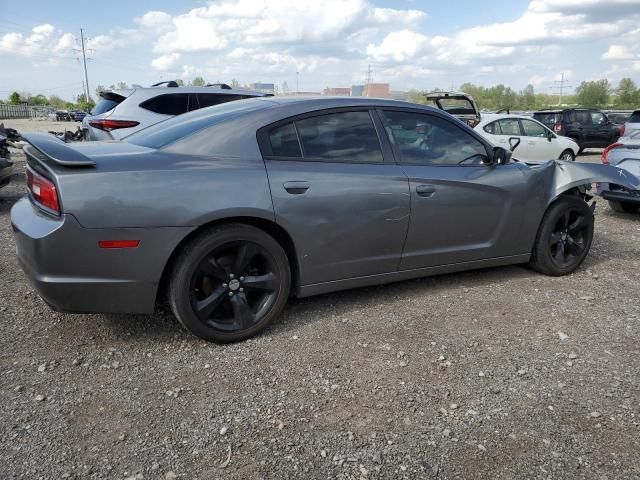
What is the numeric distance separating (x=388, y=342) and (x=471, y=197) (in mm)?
1402

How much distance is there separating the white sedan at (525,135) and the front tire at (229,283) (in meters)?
10.5

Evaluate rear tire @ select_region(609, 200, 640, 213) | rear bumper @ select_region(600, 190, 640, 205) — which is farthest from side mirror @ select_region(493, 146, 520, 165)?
rear tire @ select_region(609, 200, 640, 213)

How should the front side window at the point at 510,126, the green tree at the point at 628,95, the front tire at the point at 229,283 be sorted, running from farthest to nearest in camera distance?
the green tree at the point at 628,95 < the front side window at the point at 510,126 < the front tire at the point at 229,283

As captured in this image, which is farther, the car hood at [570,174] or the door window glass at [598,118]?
the door window glass at [598,118]

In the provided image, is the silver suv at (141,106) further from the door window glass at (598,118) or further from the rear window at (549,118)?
the door window glass at (598,118)

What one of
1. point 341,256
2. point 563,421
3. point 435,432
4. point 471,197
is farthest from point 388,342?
point 471,197

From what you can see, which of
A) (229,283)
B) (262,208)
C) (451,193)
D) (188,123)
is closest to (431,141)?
(451,193)

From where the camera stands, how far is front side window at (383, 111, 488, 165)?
3924 mm

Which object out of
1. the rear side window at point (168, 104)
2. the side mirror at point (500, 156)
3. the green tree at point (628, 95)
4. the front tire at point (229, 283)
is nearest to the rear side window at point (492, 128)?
the rear side window at point (168, 104)

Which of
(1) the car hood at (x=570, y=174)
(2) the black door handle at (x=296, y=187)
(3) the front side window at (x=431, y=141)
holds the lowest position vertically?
(1) the car hood at (x=570, y=174)

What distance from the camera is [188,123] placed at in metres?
3.64

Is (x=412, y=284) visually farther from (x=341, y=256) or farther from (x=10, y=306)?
(x=10, y=306)

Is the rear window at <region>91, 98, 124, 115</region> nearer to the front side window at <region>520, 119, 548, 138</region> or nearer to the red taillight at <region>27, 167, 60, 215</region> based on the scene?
the red taillight at <region>27, 167, 60, 215</region>

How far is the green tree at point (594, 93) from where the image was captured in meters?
69.8
